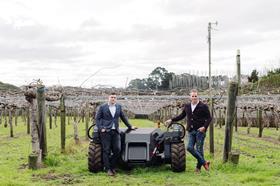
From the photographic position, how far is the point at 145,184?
930 centimetres

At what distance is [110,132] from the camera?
417 inches

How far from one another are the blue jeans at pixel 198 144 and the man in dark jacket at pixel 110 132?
1530 mm

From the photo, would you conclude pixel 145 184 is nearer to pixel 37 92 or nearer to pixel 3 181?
pixel 3 181

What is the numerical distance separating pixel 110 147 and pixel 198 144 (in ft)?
6.19

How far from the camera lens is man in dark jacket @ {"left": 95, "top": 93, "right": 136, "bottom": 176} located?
10523mm

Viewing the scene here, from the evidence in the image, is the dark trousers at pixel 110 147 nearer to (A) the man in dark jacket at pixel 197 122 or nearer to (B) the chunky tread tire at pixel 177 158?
(B) the chunky tread tire at pixel 177 158

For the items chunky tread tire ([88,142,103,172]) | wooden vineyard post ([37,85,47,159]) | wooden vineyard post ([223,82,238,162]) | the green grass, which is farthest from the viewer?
wooden vineyard post ([37,85,47,159])

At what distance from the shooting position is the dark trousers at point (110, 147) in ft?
34.5

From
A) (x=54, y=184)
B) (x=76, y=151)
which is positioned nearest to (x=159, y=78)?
(x=76, y=151)

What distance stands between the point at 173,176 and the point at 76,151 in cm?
540

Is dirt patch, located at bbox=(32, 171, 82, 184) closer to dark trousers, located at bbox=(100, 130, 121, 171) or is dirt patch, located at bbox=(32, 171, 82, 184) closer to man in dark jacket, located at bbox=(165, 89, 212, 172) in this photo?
dark trousers, located at bbox=(100, 130, 121, 171)

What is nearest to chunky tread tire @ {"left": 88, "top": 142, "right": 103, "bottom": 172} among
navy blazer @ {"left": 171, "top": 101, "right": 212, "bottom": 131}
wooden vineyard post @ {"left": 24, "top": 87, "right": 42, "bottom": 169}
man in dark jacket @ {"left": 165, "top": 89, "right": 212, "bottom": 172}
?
wooden vineyard post @ {"left": 24, "top": 87, "right": 42, "bottom": 169}

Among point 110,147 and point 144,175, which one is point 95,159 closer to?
point 110,147

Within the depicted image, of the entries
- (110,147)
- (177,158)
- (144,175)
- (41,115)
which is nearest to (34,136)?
(41,115)
